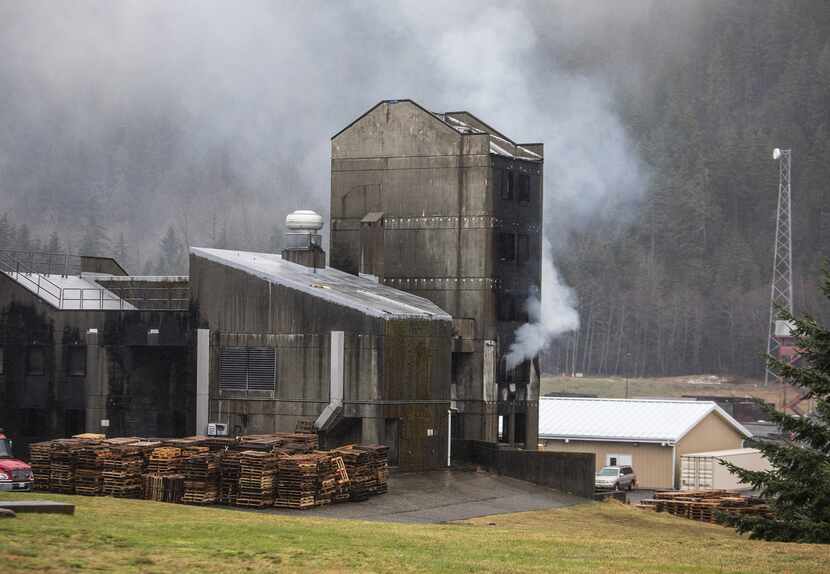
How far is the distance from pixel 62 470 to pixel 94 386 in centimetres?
1420

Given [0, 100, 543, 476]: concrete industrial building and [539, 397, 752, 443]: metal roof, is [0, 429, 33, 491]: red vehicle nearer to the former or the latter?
[0, 100, 543, 476]: concrete industrial building

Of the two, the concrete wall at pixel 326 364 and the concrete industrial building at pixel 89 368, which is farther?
the concrete industrial building at pixel 89 368

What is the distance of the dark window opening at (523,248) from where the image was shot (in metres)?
62.2

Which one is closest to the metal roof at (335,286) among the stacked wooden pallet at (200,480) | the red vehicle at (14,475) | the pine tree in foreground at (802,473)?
the stacked wooden pallet at (200,480)

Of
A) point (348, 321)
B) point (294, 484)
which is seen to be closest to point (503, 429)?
point (348, 321)

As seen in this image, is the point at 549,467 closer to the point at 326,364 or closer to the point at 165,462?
the point at 326,364

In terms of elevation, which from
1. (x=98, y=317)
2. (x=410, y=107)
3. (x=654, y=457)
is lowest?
(x=654, y=457)

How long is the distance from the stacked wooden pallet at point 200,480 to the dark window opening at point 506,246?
23.8 m

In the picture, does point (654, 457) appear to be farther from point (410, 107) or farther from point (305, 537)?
point (305, 537)

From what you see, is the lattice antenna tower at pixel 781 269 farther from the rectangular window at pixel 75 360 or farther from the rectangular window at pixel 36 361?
the rectangular window at pixel 36 361

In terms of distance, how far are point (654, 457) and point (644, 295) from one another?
127 metres

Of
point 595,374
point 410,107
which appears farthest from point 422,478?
point 595,374

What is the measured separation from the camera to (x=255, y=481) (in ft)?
131

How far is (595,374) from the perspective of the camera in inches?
7028
